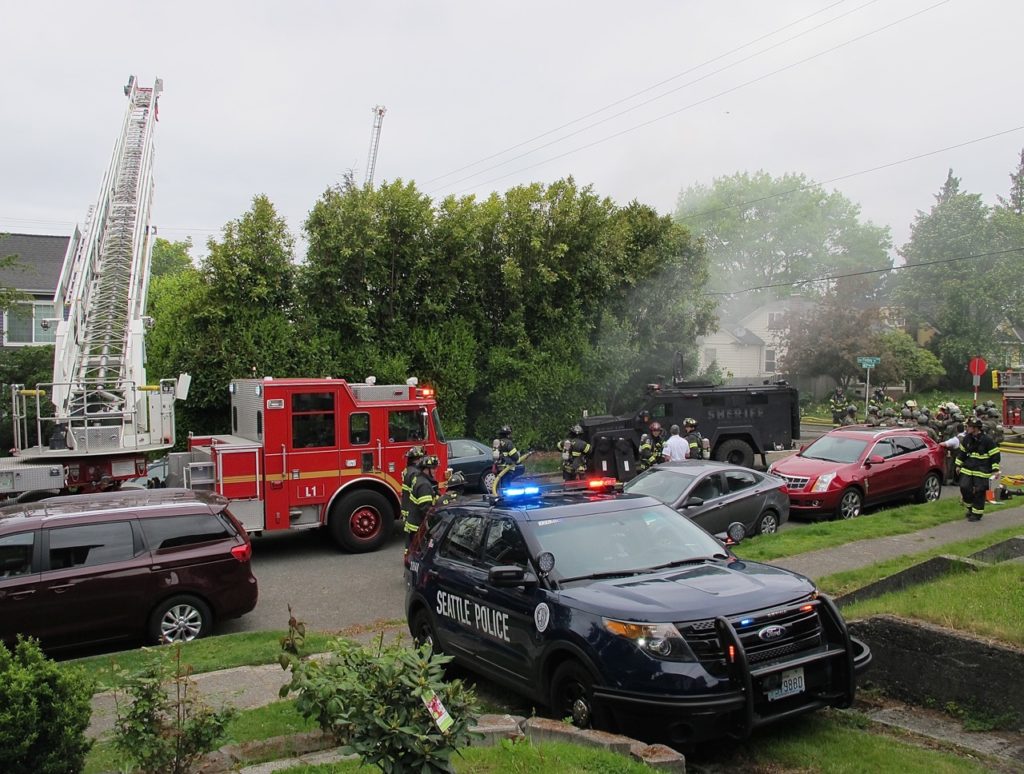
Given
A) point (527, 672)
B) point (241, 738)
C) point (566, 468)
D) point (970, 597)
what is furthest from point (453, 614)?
point (566, 468)

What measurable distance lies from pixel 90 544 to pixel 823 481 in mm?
10532

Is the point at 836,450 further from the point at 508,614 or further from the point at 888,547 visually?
the point at 508,614

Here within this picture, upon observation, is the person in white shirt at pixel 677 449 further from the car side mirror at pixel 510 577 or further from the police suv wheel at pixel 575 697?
the police suv wheel at pixel 575 697

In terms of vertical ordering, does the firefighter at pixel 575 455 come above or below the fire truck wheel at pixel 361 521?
above

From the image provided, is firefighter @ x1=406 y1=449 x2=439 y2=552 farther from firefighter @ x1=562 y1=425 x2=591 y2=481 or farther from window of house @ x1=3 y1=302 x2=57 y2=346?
window of house @ x1=3 y1=302 x2=57 y2=346

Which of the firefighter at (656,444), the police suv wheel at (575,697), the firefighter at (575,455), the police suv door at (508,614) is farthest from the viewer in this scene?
the firefighter at (575,455)

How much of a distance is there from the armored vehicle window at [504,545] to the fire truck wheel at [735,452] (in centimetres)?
1278

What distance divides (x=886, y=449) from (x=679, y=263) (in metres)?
11.5

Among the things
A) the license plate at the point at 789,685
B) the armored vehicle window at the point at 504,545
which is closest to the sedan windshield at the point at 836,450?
the armored vehicle window at the point at 504,545

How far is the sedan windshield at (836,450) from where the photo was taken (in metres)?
14.1

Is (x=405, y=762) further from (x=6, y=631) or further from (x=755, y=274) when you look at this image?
(x=755, y=274)

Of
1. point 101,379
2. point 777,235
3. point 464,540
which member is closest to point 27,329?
point 101,379

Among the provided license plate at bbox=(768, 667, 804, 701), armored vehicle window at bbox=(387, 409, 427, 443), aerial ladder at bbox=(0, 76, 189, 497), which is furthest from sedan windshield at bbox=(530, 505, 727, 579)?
aerial ladder at bbox=(0, 76, 189, 497)

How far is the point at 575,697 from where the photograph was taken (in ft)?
17.8
